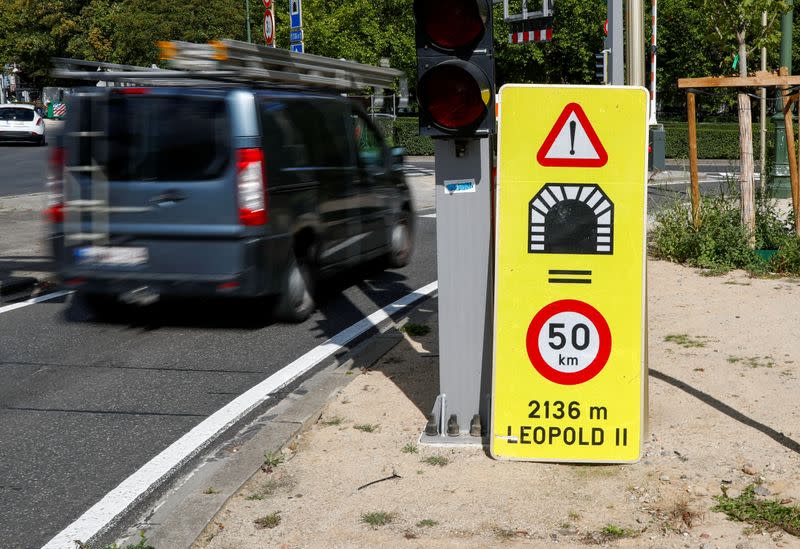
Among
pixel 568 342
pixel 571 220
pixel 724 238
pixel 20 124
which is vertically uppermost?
pixel 20 124

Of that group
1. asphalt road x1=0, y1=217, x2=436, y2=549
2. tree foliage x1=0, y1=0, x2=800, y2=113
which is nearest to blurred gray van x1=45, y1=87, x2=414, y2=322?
asphalt road x1=0, y1=217, x2=436, y2=549

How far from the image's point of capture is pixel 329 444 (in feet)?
17.2

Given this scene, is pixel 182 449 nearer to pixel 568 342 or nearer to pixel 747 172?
pixel 568 342

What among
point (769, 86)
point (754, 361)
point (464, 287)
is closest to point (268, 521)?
point (464, 287)

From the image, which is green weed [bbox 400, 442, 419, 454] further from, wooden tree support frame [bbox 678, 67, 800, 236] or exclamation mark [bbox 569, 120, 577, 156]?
wooden tree support frame [bbox 678, 67, 800, 236]

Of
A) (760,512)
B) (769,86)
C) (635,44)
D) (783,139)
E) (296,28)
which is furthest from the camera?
(296,28)

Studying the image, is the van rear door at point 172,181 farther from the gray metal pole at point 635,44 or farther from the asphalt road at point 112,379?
the gray metal pole at point 635,44

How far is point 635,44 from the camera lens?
861 centimetres

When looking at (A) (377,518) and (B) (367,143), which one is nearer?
(A) (377,518)

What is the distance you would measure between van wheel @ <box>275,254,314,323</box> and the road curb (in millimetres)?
1220

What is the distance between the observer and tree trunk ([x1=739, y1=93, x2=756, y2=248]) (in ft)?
34.4

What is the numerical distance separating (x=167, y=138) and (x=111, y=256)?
40.7 inches

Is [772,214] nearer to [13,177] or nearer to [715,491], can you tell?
[715,491]

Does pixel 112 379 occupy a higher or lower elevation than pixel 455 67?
lower
